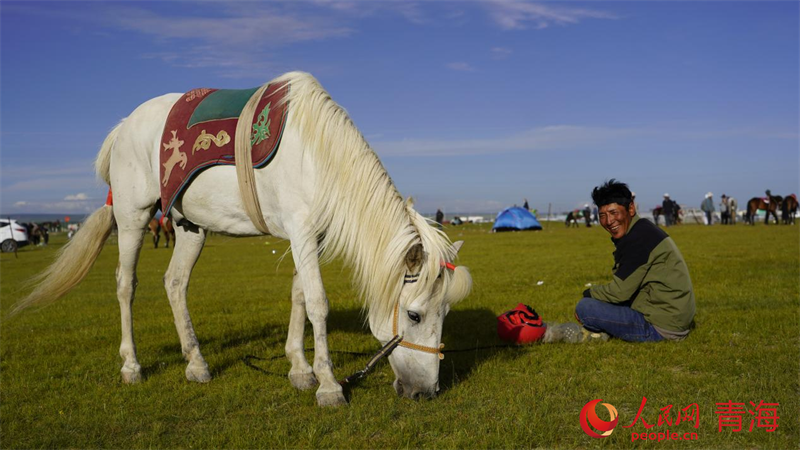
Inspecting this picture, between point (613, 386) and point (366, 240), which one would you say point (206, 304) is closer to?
point (366, 240)

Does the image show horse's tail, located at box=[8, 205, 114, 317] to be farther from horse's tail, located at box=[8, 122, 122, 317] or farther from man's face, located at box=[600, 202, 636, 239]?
man's face, located at box=[600, 202, 636, 239]

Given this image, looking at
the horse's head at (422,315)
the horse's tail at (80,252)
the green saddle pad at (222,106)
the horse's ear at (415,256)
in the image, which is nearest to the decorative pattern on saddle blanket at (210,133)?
the green saddle pad at (222,106)

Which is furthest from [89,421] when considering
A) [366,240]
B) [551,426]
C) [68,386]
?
[551,426]

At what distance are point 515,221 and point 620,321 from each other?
1372 inches

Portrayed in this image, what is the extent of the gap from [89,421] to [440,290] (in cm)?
256

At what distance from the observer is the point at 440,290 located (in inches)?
158

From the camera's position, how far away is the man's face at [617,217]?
538 cm

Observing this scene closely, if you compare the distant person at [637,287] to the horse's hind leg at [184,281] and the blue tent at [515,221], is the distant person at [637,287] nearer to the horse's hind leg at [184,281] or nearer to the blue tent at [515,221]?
the horse's hind leg at [184,281]

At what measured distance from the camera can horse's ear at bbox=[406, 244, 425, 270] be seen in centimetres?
392

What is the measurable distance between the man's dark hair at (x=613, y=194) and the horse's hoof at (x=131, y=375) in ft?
14.6

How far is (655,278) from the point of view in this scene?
17.3 ft

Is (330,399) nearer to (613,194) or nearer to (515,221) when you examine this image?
(613,194)

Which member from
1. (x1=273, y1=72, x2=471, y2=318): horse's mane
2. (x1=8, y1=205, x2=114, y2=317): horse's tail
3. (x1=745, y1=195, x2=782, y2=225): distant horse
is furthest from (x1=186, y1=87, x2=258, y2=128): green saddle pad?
(x1=745, y1=195, x2=782, y2=225): distant horse

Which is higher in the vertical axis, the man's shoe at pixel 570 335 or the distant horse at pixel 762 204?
the distant horse at pixel 762 204
